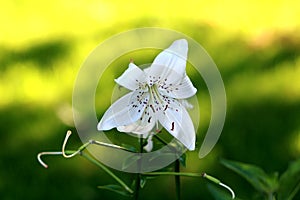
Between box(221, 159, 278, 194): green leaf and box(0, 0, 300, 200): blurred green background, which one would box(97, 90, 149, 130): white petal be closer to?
box(221, 159, 278, 194): green leaf

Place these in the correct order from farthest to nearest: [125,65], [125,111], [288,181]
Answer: [125,65] → [288,181] → [125,111]

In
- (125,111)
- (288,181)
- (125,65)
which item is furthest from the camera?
(125,65)

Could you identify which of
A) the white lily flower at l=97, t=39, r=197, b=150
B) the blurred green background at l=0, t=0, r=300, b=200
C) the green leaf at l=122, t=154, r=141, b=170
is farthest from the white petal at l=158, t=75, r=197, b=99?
the blurred green background at l=0, t=0, r=300, b=200

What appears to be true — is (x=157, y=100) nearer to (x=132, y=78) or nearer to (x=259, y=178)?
(x=132, y=78)

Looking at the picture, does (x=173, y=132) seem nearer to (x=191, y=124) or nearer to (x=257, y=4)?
(x=191, y=124)

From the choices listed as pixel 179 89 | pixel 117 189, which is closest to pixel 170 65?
pixel 179 89

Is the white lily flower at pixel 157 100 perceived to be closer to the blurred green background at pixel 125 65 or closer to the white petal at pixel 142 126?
the white petal at pixel 142 126

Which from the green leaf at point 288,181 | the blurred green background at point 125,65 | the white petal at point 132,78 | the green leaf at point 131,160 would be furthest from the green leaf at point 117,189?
the blurred green background at point 125,65
